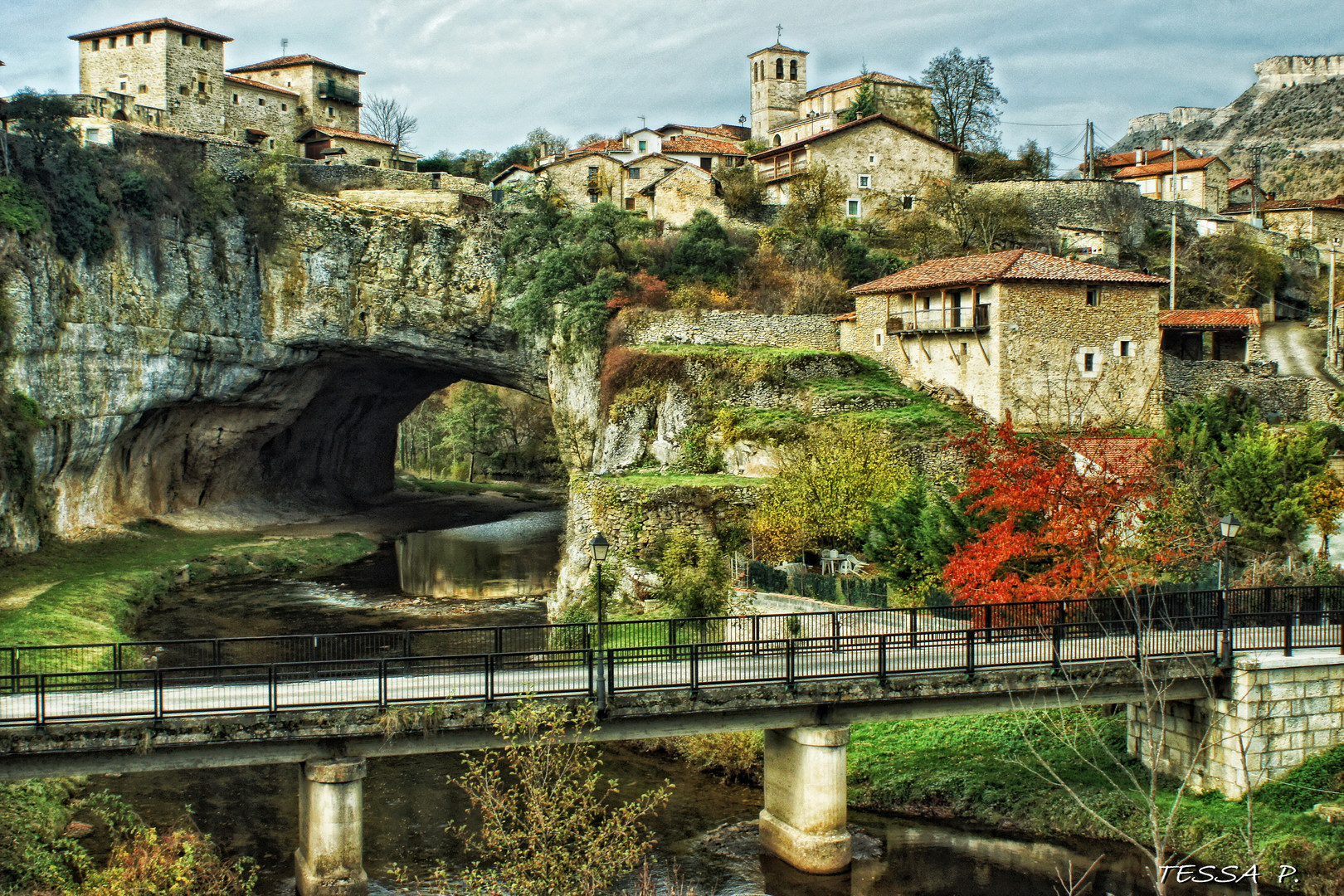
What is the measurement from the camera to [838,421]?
126 ft

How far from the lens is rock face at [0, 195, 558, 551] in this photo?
46.8 metres

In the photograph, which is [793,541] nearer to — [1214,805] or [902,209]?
[1214,805]

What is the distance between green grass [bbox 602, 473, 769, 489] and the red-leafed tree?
856cm

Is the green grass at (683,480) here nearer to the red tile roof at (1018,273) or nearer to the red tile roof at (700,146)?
the red tile roof at (1018,273)

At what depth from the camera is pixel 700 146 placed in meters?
66.8

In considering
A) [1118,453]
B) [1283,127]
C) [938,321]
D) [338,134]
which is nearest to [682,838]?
[1118,453]

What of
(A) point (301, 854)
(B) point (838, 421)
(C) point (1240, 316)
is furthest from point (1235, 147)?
(A) point (301, 854)

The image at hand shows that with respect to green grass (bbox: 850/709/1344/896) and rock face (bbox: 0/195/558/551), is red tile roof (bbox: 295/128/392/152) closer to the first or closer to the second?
rock face (bbox: 0/195/558/551)

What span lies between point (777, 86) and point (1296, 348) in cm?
3684

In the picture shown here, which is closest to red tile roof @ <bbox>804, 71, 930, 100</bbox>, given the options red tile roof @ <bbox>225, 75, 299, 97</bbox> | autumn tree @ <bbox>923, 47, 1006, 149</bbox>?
autumn tree @ <bbox>923, 47, 1006, 149</bbox>

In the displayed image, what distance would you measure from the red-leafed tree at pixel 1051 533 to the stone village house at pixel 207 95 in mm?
42988

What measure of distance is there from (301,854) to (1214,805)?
51.9 feet

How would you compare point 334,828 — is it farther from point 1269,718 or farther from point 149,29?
point 149,29

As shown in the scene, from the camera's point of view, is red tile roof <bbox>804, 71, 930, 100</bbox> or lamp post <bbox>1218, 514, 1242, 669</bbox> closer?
lamp post <bbox>1218, 514, 1242, 669</bbox>
